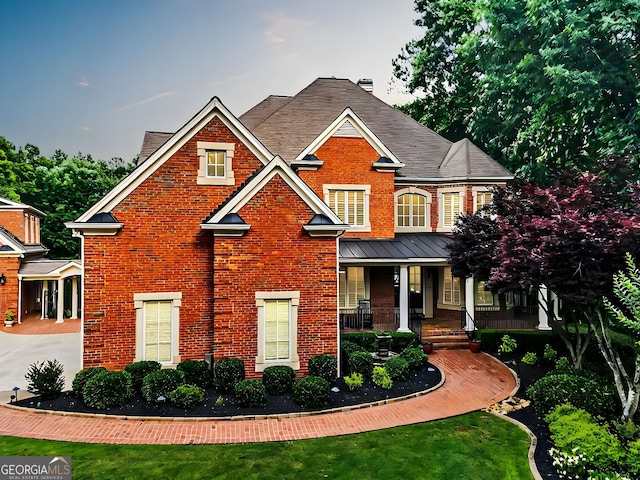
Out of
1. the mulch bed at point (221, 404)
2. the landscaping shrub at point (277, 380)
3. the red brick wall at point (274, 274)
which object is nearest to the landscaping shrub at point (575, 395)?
the mulch bed at point (221, 404)

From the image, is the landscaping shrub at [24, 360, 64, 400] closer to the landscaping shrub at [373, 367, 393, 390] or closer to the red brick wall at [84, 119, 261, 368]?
the red brick wall at [84, 119, 261, 368]

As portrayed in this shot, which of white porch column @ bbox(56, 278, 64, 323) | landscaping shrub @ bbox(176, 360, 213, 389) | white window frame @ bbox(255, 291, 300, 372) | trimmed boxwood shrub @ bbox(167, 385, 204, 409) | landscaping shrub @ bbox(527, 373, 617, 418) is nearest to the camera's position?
landscaping shrub @ bbox(527, 373, 617, 418)

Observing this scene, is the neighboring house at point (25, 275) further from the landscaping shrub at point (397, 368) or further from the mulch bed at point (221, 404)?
the landscaping shrub at point (397, 368)

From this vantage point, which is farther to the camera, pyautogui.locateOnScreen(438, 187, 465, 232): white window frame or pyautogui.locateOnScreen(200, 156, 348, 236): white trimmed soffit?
pyautogui.locateOnScreen(438, 187, 465, 232): white window frame

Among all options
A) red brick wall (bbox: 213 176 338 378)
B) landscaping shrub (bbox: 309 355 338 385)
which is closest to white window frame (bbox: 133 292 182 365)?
red brick wall (bbox: 213 176 338 378)

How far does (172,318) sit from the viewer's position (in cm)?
1242

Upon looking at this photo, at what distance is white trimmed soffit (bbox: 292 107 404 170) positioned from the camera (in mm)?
18766

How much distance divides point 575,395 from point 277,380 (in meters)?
7.86

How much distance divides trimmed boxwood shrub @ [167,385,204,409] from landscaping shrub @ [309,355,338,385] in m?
3.28

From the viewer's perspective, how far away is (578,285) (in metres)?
9.77

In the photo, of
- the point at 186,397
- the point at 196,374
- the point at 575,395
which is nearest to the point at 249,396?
the point at 186,397

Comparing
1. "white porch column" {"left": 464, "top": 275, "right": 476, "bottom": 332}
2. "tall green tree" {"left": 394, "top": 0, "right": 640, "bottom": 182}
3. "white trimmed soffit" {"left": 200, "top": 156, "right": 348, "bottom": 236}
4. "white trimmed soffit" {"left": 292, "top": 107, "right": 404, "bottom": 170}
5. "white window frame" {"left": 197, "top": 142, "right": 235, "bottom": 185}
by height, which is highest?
"tall green tree" {"left": 394, "top": 0, "right": 640, "bottom": 182}

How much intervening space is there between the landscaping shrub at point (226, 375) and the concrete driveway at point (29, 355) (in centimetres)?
473

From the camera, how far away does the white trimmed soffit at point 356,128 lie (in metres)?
18.8
